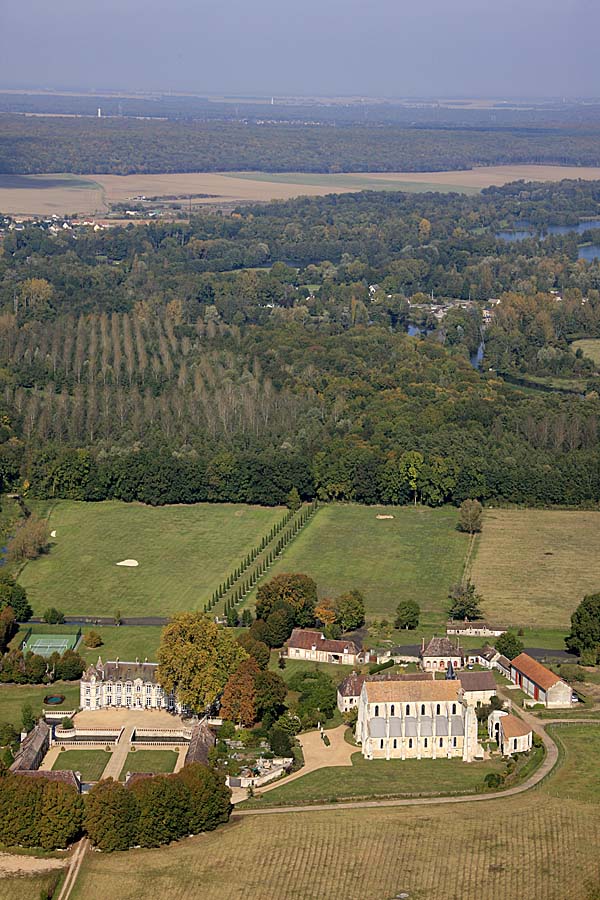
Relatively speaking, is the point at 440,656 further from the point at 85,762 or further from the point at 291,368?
the point at 291,368

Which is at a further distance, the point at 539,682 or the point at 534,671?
the point at 534,671

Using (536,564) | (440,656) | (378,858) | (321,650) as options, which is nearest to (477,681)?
(440,656)

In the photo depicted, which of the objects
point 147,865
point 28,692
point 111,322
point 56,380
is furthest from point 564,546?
point 111,322

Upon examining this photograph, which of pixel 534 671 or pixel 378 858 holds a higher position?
pixel 378 858

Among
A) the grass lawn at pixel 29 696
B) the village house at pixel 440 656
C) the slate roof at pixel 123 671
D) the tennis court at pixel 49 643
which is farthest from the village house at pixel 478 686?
the tennis court at pixel 49 643

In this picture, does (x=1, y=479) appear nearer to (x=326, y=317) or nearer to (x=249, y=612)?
(x=249, y=612)

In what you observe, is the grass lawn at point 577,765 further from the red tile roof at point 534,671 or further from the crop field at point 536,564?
the crop field at point 536,564

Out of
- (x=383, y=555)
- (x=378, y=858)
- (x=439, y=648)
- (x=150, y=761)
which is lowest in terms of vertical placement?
(x=383, y=555)
